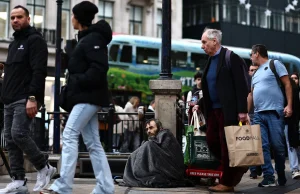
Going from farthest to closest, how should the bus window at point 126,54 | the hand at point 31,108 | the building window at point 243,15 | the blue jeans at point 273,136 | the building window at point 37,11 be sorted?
1. the building window at point 243,15
2. the building window at point 37,11
3. the bus window at point 126,54
4. the blue jeans at point 273,136
5. the hand at point 31,108

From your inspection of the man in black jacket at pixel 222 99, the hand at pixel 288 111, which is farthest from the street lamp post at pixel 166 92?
the hand at pixel 288 111

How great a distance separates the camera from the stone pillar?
8.00 metres

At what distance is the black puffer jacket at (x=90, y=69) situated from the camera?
537 centimetres

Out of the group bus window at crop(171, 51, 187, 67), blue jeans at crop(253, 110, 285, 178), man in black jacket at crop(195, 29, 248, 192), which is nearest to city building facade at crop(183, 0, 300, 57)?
bus window at crop(171, 51, 187, 67)

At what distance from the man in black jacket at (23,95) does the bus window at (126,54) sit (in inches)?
713

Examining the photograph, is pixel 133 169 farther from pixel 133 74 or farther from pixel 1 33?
pixel 1 33

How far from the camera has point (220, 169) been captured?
7.19 metres

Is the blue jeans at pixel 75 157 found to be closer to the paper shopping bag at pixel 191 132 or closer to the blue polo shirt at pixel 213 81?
the blue polo shirt at pixel 213 81

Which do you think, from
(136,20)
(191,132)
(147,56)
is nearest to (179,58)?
(147,56)

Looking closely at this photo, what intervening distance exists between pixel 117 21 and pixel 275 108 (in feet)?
93.5

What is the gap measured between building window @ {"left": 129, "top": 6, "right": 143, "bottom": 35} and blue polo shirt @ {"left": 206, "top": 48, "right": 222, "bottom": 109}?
97.2 ft

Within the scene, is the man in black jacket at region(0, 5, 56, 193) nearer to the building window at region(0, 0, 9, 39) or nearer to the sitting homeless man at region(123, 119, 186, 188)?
the sitting homeless man at region(123, 119, 186, 188)

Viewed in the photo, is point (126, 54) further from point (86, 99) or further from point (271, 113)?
point (86, 99)

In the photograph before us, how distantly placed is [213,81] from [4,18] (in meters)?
Answer: 26.7
